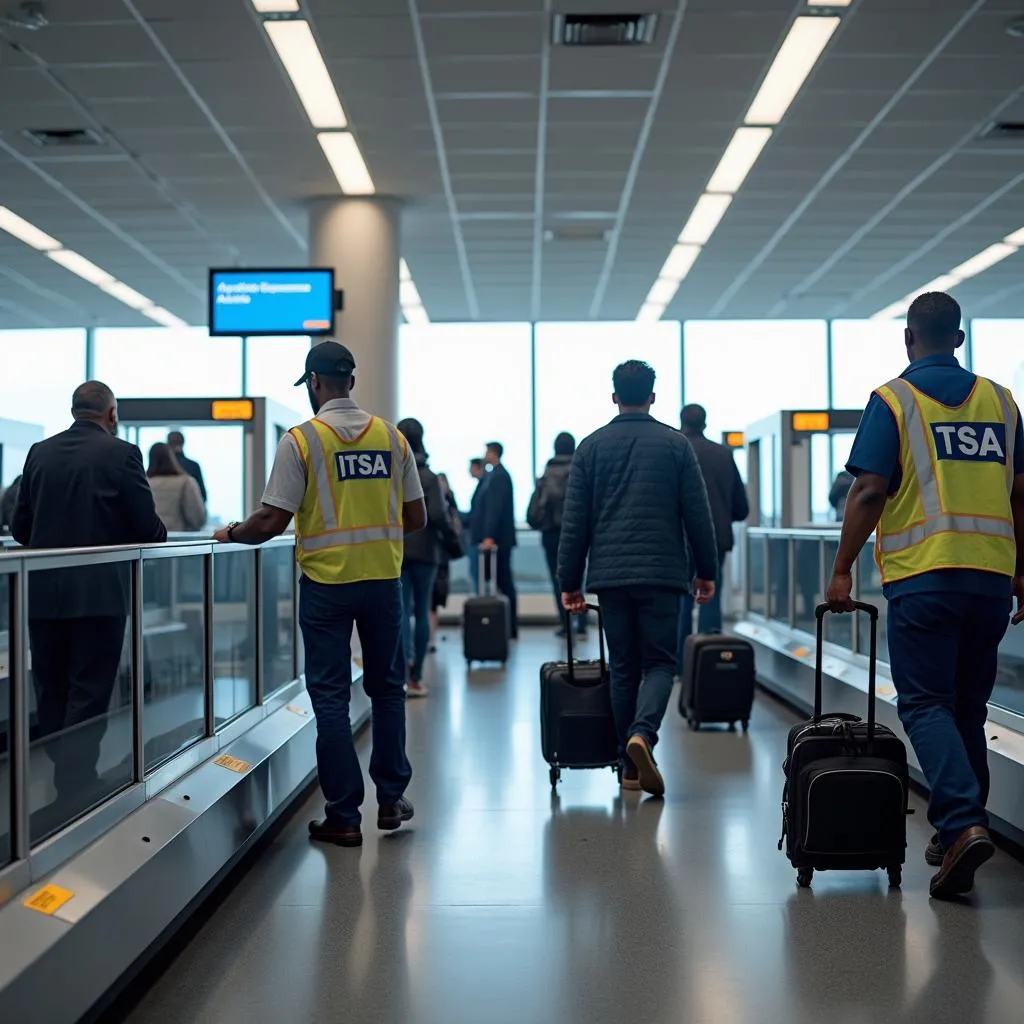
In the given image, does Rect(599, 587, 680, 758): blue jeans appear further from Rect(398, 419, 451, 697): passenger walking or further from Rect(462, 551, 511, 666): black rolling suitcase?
Rect(462, 551, 511, 666): black rolling suitcase

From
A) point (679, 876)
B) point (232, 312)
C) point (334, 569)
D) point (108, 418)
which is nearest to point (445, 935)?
point (679, 876)

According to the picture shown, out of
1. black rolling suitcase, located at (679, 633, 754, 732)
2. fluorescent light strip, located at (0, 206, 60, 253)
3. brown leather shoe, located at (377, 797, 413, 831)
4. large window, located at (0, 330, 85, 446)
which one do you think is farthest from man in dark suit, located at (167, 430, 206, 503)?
large window, located at (0, 330, 85, 446)

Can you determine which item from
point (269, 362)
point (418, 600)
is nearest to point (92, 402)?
point (418, 600)

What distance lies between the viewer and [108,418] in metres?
4.81

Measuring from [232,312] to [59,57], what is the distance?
10.3 feet

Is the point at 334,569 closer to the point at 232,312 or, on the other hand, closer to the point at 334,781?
the point at 334,781

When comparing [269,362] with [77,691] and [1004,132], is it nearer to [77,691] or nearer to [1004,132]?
[1004,132]

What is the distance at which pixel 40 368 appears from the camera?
1897 centimetres

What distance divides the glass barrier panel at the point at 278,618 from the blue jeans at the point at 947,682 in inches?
104

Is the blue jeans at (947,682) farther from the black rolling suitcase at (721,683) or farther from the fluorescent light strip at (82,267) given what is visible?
the fluorescent light strip at (82,267)

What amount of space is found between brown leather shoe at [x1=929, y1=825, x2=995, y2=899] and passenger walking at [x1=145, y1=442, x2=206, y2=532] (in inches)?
222

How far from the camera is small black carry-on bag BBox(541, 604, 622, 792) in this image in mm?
5398

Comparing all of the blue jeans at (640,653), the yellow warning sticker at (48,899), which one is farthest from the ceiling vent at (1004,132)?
the yellow warning sticker at (48,899)

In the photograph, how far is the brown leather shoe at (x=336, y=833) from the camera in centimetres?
451
